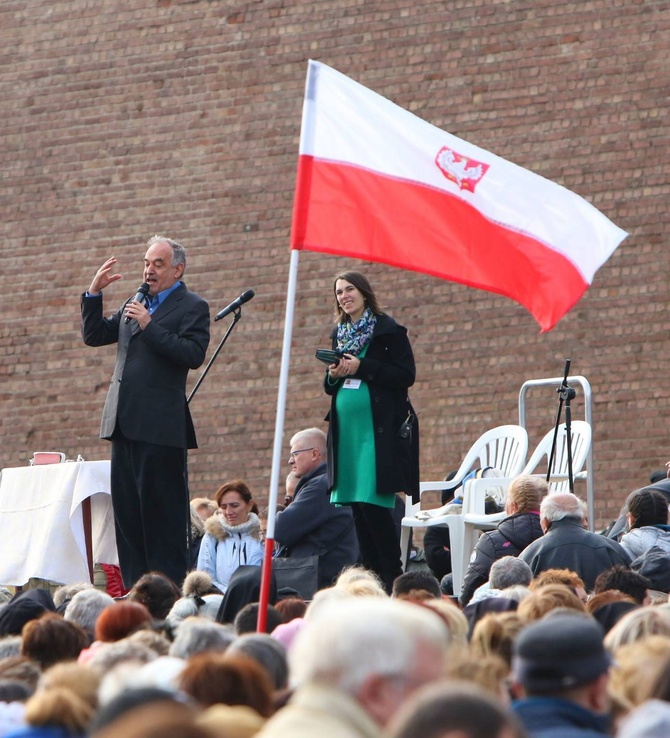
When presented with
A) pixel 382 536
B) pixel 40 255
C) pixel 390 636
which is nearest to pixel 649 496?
pixel 382 536

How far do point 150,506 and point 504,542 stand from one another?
1.92 m

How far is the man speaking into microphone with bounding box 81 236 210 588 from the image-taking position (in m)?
7.16

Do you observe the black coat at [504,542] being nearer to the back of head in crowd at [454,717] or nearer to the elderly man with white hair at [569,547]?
the elderly man with white hair at [569,547]

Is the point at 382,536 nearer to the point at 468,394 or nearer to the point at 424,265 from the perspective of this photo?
the point at 424,265

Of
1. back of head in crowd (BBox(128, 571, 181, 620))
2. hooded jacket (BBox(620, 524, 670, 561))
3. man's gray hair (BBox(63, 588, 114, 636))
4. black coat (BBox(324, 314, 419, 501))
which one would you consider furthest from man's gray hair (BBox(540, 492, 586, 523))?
man's gray hair (BBox(63, 588, 114, 636))

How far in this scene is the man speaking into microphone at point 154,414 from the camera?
716 centimetres

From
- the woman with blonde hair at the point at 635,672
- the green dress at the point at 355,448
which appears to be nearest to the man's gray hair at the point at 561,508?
the green dress at the point at 355,448

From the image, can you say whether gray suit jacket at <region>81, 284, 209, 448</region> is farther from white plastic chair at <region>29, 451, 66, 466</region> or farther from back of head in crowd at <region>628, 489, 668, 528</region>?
back of head in crowd at <region>628, 489, 668, 528</region>

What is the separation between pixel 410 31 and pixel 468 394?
3.26m

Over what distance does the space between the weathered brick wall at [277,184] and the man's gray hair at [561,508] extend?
444cm

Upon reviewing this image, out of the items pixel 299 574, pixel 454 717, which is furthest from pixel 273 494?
pixel 454 717

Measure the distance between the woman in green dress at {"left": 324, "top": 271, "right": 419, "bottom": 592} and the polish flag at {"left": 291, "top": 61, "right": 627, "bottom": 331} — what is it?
1005 mm

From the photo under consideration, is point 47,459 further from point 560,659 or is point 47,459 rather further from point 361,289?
point 560,659

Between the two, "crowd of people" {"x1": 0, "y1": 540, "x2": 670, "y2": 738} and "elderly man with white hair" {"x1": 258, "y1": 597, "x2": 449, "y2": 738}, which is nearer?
"crowd of people" {"x1": 0, "y1": 540, "x2": 670, "y2": 738}
